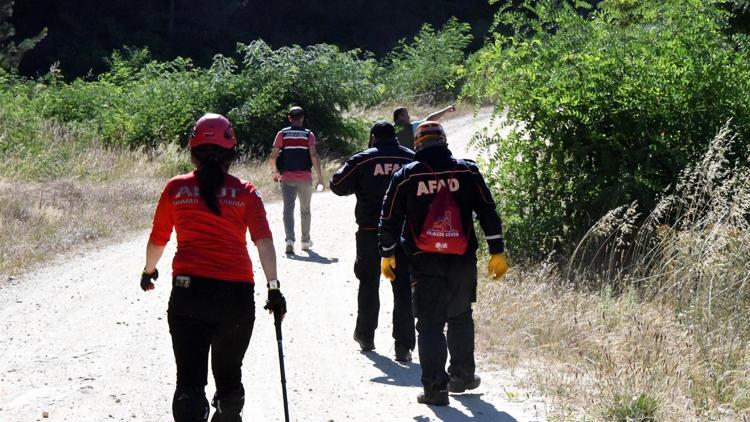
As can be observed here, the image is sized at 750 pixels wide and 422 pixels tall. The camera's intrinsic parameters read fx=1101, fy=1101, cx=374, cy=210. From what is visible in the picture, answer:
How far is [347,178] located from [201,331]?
11.2 ft

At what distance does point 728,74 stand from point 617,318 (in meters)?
4.46

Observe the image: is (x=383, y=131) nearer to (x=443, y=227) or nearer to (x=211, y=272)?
(x=443, y=227)

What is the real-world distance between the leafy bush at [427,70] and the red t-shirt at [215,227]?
3074 cm

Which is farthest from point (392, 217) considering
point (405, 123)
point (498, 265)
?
point (405, 123)

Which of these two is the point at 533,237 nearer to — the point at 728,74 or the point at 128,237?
the point at 728,74

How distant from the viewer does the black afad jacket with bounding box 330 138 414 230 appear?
350 inches

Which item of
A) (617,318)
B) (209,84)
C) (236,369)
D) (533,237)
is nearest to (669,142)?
(533,237)

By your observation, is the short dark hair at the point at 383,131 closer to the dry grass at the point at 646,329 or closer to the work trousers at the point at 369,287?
the work trousers at the point at 369,287

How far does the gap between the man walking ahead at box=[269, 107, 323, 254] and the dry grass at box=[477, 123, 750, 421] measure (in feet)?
12.5

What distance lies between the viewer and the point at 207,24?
5994 cm

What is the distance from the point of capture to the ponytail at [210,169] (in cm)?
564

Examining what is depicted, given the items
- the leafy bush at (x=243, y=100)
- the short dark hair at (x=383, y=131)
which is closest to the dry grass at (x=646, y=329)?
the short dark hair at (x=383, y=131)

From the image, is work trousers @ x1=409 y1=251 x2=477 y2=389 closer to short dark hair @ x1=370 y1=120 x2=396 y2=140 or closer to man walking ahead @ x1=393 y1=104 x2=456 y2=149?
short dark hair @ x1=370 y1=120 x2=396 y2=140

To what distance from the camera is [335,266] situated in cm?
1336
